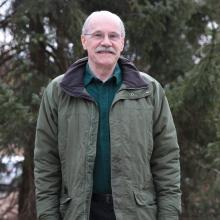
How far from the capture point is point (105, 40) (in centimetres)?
279

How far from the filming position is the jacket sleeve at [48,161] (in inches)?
112

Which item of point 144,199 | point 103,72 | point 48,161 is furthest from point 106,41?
point 144,199

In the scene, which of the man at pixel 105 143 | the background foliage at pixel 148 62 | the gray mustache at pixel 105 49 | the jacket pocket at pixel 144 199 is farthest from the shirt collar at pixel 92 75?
the background foliage at pixel 148 62

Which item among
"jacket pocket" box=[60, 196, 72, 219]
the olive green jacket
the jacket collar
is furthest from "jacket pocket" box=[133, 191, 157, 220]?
the jacket collar

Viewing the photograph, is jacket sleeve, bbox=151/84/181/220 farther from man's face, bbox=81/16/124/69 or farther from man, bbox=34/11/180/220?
man's face, bbox=81/16/124/69

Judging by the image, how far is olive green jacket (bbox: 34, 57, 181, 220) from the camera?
2.75m

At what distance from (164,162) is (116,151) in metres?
0.29

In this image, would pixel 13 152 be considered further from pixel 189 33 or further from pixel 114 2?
pixel 189 33

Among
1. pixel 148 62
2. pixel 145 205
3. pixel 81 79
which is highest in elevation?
pixel 148 62

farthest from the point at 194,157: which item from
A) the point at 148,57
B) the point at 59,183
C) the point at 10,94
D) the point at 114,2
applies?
the point at 59,183

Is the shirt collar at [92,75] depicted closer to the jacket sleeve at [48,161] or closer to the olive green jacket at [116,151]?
the olive green jacket at [116,151]

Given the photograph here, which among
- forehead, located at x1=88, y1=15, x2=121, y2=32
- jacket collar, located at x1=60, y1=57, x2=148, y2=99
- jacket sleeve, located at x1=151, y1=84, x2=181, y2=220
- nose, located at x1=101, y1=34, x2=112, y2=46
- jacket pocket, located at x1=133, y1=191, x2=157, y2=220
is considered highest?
forehead, located at x1=88, y1=15, x2=121, y2=32

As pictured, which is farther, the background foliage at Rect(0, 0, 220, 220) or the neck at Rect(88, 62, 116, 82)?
the background foliage at Rect(0, 0, 220, 220)

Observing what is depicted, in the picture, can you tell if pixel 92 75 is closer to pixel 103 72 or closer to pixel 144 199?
pixel 103 72
